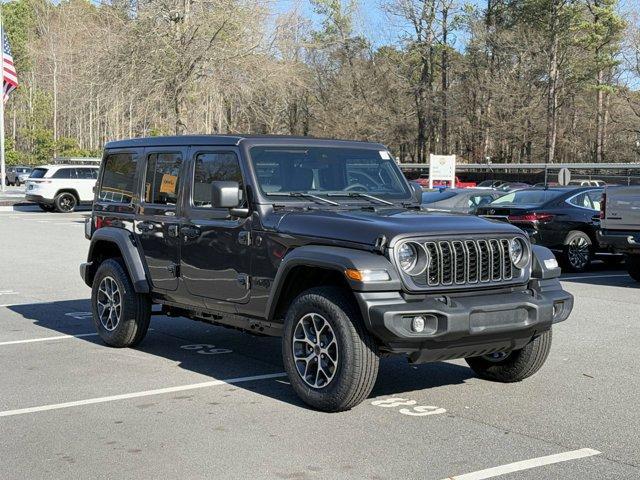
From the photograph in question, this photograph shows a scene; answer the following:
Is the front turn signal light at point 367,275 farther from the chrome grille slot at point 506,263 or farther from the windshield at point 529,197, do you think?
the windshield at point 529,197

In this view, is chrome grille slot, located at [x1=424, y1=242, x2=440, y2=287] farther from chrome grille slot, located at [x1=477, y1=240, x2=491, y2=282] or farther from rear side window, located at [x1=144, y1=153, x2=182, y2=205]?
rear side window, located at [x1=144, y1=153, x2=182, y2=205]

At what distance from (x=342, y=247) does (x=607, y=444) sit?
2131 millimetres

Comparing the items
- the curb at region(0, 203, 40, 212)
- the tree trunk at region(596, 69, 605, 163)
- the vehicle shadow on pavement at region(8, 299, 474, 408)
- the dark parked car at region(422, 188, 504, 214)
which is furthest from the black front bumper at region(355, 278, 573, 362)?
the tree trunk at region(596, 69, 605, 163)

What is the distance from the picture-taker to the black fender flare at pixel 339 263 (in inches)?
237

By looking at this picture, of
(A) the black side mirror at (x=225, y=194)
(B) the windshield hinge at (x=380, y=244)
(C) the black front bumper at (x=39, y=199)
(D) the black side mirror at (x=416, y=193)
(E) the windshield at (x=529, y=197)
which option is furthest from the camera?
(C) the black front bumper at (x=39, y=199)

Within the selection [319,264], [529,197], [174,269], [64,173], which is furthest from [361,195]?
[64,173]

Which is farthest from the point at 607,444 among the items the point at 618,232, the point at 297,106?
the point at 297,106

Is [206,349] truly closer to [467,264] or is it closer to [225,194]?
[225,194]

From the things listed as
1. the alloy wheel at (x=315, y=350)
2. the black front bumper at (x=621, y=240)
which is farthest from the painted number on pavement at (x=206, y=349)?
the black front bumper at (x=621, y=240)

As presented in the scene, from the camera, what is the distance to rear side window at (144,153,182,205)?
8.12 m

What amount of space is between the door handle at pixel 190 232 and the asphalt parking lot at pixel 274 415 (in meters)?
1.15

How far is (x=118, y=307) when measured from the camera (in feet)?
28.4

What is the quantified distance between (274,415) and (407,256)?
4.68 feet

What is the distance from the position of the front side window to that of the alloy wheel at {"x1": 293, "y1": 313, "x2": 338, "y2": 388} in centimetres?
146
